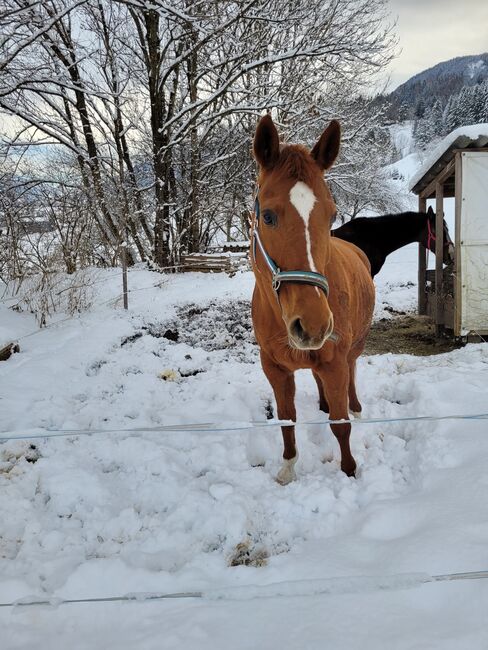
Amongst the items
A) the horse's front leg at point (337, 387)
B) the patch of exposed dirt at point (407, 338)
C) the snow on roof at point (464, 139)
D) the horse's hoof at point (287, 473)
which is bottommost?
the patch of exposed dirt at point (407, 338)

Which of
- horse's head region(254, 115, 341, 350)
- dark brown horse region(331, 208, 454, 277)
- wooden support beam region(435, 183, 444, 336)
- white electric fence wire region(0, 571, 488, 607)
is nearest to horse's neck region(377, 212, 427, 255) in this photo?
dark brown horse region(331, 208, 454, 277)

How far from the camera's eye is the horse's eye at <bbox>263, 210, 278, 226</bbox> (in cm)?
178

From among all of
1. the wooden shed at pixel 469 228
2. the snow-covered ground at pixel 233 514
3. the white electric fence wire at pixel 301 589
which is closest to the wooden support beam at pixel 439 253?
the wooden shed at pixel 469 228

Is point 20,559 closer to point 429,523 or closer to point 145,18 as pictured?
point 429,523

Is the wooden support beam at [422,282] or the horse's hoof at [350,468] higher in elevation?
the wooden support beam at [422,282]

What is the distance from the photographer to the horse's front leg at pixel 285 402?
2461 millimetres

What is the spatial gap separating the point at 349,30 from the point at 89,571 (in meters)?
13.8

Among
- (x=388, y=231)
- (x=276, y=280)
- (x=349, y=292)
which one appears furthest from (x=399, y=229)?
(x=276, y=280)

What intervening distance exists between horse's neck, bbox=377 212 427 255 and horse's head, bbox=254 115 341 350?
5.03 meters

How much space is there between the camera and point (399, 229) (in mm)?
6586

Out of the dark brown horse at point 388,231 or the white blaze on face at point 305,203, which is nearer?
the white blaze on face at point 305,203

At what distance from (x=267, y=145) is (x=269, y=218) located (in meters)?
0.43

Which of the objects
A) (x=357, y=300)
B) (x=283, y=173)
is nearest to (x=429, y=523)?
(x=357, y=300)

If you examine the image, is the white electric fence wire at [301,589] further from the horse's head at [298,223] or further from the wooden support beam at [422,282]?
the wooden support beam at [422,282]
